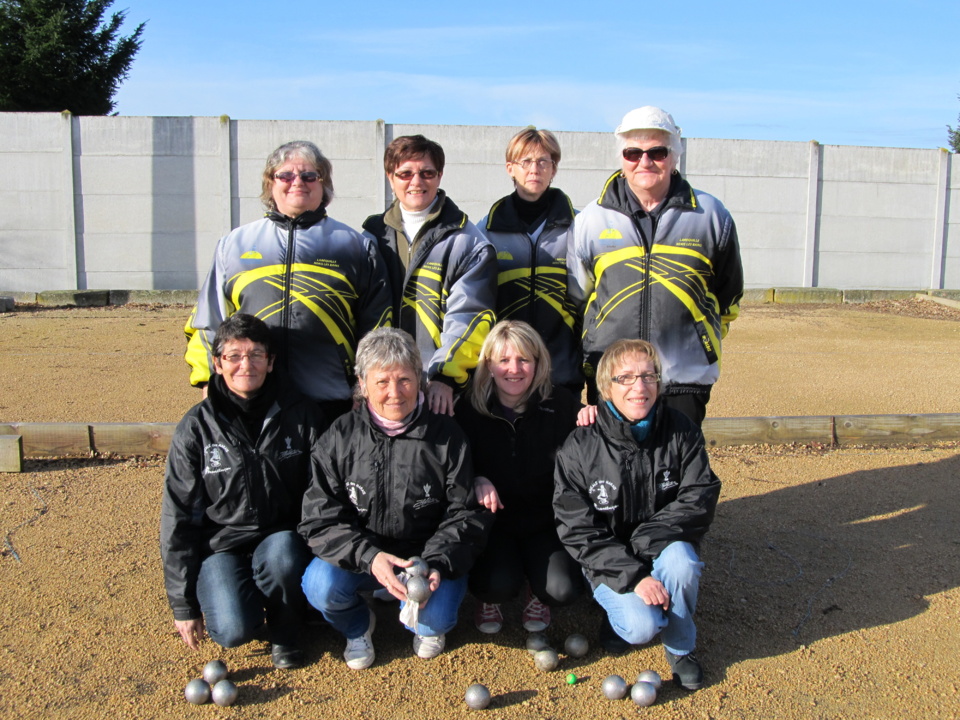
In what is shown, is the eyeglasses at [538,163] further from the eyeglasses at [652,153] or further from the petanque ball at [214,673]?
the petanque ball at [214,673]

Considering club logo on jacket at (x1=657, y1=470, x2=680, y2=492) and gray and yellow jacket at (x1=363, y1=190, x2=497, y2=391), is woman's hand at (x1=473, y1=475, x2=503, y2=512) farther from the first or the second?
club logo on jacket at (x1=657, y1=470, x2=680, y2=492)

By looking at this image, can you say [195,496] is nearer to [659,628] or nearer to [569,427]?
[569,427]

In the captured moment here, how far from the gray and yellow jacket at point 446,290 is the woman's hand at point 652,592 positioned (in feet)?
3.83

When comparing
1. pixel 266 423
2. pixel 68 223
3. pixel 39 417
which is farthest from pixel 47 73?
pixel 266 423

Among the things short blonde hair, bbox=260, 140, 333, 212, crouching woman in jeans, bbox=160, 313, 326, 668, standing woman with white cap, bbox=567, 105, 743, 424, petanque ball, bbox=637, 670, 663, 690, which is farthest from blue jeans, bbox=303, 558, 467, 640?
short blonde hair, bbox=260, 140, 333, 212

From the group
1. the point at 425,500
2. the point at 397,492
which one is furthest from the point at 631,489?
the point at 397,492

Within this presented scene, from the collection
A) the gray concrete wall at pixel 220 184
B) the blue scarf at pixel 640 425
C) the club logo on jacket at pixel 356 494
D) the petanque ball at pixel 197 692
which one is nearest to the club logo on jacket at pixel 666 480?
the blue scarf at pixel 640 425

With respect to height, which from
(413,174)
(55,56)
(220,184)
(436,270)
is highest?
(55,56)

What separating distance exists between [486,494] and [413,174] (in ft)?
4.73

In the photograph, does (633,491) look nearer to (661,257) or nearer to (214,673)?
(661,257)

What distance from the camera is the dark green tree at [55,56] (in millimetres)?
27031

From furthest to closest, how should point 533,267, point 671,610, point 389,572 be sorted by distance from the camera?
point 533,267 → point 671,610 → point 389,572

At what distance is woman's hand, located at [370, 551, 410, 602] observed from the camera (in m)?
3.08

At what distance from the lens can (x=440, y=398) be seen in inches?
141
